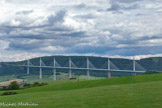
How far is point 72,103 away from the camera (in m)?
33.2

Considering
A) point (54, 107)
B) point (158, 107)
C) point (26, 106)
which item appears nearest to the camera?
point (158, 107)

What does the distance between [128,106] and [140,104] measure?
5.09ft

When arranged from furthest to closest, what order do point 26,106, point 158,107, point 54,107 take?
point 26,106
point 54,107
point 158,107

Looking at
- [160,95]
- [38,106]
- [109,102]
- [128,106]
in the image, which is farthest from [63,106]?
[160,95]

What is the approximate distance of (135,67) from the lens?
198875 mm

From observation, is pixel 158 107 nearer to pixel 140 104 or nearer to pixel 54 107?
pixel 140 104

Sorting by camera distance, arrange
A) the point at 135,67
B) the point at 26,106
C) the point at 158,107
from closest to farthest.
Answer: the point at 158,107 → the point at 26,106 → the point at 135,67

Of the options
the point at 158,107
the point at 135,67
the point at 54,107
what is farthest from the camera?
the point at 135,67

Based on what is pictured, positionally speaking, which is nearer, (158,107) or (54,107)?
(158,107)

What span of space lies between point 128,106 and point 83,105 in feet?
17.3

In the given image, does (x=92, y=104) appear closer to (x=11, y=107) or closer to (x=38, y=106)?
(x=38, y=106)

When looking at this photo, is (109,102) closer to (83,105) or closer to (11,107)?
(83,105)

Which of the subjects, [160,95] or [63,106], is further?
[160,95]

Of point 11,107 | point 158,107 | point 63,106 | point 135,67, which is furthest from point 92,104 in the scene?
point 135,67
